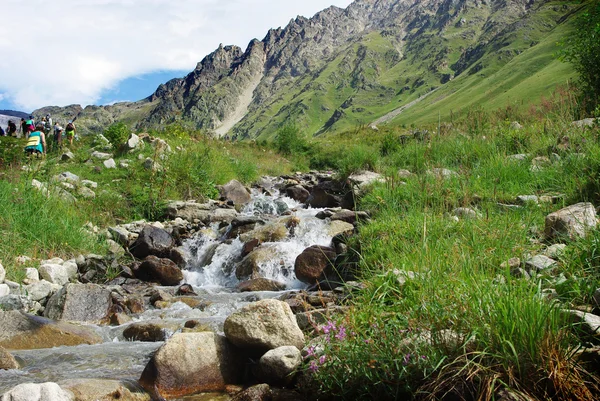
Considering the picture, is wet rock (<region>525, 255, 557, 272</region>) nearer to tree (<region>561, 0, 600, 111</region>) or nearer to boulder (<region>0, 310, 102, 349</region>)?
boulder (<region>0, 310, 102, 349</region>)

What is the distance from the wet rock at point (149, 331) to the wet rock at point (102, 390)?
1767 mm

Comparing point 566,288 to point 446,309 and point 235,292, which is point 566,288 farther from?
point 235,292

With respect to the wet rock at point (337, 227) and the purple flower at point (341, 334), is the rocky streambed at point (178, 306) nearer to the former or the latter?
the wet rock at point (337, 227)

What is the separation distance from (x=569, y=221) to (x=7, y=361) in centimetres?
646

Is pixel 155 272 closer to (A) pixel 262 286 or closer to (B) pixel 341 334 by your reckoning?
(A) pixel 262 286

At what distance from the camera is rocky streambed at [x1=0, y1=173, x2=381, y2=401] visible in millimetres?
4418

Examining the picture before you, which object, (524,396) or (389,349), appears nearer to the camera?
(524,396)

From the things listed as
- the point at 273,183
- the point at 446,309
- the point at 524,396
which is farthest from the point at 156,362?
the point at 273,183

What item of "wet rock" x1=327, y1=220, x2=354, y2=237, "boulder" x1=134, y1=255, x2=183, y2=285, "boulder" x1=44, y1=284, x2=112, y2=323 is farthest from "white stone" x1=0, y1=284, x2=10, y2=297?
"wet rock" x1=327, y1=220, x2=354, y2=237

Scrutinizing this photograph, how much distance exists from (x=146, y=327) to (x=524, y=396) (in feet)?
16.9

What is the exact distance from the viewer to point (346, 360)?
333cm

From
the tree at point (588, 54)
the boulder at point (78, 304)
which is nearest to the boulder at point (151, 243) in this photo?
the boulder at point (78, 304)

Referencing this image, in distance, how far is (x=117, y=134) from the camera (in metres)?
18.7

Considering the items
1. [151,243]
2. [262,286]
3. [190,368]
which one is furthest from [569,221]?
[151,243]
